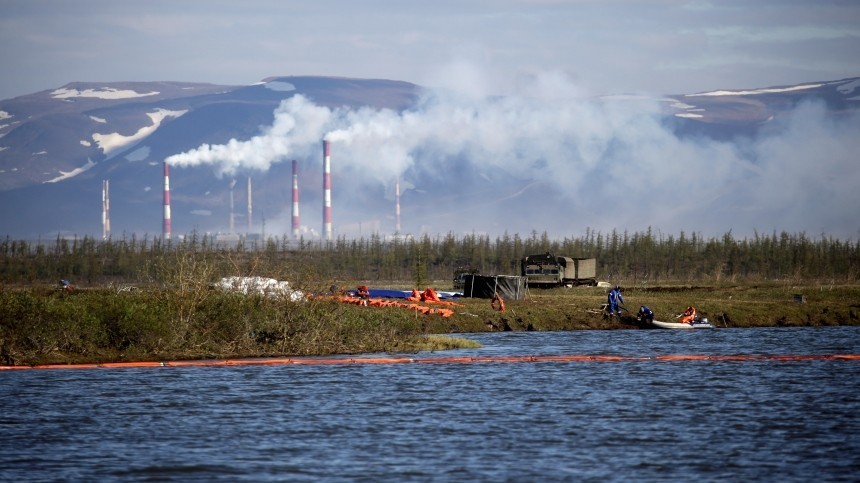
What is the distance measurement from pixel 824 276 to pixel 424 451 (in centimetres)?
9306

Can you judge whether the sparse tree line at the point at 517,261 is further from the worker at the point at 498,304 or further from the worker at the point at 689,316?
the worker at the point at 689,316

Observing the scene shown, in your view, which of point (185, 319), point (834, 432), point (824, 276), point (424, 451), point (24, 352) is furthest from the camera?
point (824, 276)

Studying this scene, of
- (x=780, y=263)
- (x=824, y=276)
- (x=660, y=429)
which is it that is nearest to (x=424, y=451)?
(x=660, y=429)

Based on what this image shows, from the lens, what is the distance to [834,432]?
3153 centimetres

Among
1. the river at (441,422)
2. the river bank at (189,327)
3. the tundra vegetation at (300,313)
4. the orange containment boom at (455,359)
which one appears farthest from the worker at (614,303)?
the river at (441,422)

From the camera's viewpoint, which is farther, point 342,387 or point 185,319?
point 185,319

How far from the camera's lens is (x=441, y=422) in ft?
111

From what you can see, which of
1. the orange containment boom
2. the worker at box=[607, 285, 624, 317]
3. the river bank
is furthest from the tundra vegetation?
the orange containment boom

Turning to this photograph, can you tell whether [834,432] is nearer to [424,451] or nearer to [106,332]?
[424,451]

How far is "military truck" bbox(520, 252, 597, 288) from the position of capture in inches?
3617

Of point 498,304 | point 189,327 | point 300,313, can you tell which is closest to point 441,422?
point 300,313

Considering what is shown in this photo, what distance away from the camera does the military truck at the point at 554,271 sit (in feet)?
301

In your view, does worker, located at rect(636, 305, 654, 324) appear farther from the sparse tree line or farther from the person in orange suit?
the sparse tree line

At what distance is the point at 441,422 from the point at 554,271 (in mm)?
59464
